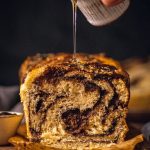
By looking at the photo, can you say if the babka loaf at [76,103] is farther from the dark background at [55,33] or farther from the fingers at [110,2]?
the dark background at [55,33]

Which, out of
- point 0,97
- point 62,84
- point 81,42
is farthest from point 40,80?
point 81,42

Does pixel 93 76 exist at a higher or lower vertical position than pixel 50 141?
higher

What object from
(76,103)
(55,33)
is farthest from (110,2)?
(55,33)

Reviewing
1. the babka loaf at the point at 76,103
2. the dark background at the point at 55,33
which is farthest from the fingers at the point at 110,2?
the dark background at the point at 55,33

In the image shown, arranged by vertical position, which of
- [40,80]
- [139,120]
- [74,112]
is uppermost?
[40,80]

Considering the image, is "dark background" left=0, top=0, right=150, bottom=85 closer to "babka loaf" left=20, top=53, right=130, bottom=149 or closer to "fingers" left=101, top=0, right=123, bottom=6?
"babka loaf" left=20, top=53, right=130, bottom=149

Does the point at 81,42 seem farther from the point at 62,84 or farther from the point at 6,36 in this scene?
the point at 62,84
